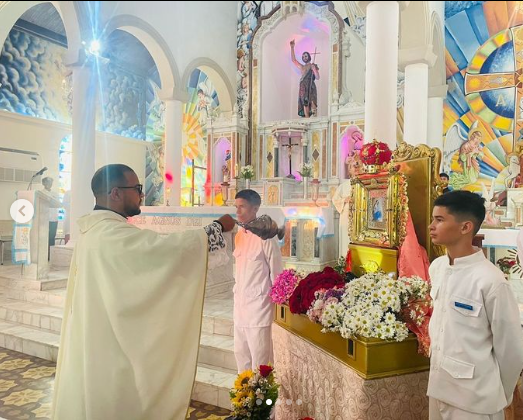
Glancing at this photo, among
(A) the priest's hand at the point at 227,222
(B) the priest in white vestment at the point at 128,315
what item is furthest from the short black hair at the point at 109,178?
(A) the priest's hand at the point at 227,222

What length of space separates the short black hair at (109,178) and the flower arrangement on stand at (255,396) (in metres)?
1.45

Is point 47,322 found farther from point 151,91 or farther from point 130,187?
point 151,91

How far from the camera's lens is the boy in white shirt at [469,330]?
6.34ft

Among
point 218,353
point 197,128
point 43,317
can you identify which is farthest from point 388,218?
point 197,128

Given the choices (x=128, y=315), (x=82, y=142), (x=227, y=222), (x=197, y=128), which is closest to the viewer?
(x=128, y=315)

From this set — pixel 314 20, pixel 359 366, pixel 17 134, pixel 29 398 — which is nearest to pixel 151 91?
pixel 17 134

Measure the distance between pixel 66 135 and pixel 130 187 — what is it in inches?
502

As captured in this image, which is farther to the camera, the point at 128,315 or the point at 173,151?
A: the point at 173,151

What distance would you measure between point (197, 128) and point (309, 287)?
13.7 metres

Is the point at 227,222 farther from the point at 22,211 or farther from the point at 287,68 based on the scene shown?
the point at 287,68

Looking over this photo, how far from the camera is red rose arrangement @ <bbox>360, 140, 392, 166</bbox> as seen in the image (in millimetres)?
3461

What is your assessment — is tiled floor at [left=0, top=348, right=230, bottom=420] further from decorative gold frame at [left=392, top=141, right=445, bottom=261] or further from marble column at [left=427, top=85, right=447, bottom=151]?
marble column at [left=427, top=85, right=447, bottom=151]

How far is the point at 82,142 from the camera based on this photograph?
27.9ft

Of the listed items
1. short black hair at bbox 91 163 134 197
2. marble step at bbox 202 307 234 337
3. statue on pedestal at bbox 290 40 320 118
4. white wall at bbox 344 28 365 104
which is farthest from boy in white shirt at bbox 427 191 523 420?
statue on pedestal at bbox 290 40 320 118
